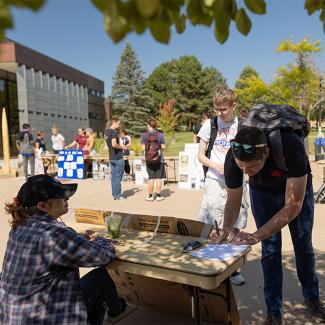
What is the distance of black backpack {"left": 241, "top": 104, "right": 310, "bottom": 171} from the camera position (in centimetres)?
253

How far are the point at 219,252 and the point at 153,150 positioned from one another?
6.08 m

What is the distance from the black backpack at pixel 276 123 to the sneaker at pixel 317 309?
133 centimetres

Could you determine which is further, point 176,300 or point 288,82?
point 288,82

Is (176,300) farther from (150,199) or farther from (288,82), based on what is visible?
(288,82)

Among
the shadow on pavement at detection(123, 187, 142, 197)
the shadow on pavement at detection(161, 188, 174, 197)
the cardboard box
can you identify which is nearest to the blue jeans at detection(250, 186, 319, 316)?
the cardboard box

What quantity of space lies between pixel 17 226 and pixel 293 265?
10.4 feet

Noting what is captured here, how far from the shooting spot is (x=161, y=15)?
86 centimetres

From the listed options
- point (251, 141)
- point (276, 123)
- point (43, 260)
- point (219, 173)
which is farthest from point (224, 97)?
point (43, 260)

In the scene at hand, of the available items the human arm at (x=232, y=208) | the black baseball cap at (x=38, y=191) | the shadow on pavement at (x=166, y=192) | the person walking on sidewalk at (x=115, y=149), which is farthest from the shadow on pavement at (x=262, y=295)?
the shadow on pavement at (x=166, y=192)

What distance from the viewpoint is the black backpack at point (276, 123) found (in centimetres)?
253

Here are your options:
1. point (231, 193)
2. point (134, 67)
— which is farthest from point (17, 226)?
point (134, 67)

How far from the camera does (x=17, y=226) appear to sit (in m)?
2.34

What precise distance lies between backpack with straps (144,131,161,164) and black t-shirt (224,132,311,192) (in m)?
5.56

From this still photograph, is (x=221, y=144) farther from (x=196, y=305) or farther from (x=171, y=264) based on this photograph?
(x=171, y=264)
